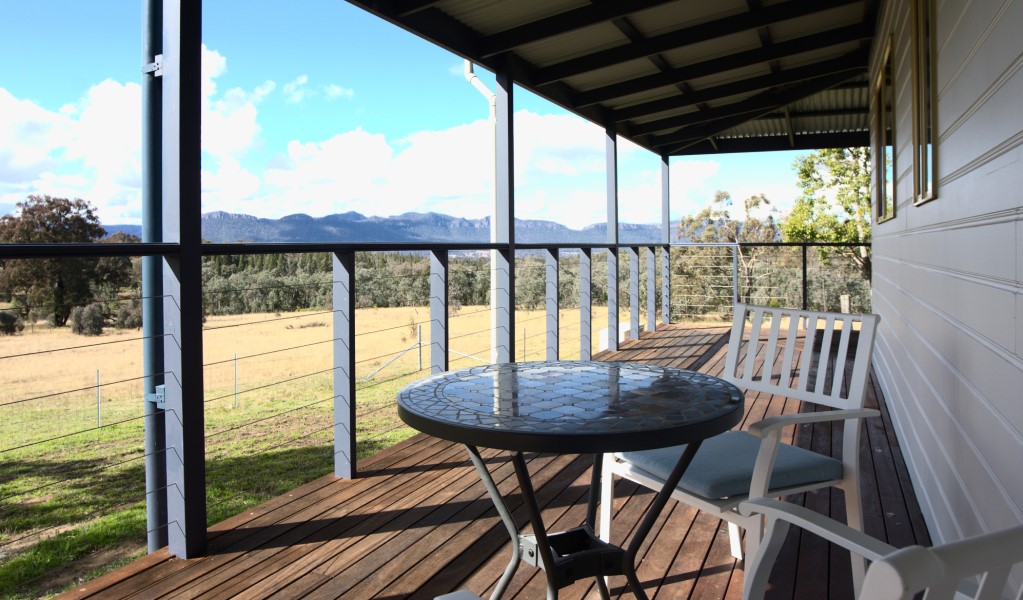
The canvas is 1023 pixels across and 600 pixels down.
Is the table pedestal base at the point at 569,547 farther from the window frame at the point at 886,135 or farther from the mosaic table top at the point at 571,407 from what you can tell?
the window frame at the point at 886,135

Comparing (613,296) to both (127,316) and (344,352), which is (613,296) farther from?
(127,316)

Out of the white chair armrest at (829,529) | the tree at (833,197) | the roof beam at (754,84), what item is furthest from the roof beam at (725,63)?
the tree at (833,197)

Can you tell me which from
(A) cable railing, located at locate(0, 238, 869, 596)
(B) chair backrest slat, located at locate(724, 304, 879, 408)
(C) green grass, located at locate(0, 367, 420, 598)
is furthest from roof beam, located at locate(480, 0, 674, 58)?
(C) green grass, located at locate(0, 367, 420, 598)

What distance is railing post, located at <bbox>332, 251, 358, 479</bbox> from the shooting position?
2883 millimetres

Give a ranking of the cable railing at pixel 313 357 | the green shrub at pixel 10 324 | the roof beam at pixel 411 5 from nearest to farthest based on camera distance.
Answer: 1. the roof beam at pixel 411 5
2. the cable railing at pixel 313 357
3. the green shrub at pixel 10 324

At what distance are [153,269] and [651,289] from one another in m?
6.34

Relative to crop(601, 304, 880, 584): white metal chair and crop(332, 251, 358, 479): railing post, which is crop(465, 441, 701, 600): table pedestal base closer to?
crop(601, 304, 880, 584): white metal chair

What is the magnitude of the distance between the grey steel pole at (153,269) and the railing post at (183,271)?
0.29 ft

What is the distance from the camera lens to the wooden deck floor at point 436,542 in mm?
2041

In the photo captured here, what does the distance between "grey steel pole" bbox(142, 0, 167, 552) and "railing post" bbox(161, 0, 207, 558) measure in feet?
0.29

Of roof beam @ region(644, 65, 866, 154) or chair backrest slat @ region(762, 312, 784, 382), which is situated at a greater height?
roof beam @ region(644, 65, 866, 154)

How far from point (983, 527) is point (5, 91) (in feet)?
101

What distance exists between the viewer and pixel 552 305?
528cm

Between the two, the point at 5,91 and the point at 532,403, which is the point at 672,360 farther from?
the point at 5,91
